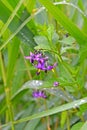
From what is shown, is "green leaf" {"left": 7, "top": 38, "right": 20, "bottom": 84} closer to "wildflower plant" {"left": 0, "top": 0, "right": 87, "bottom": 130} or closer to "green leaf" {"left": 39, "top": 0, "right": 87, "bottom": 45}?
"wildflower plant" {"left": 0, "top": 0, "right": 87, "bottom": 130}

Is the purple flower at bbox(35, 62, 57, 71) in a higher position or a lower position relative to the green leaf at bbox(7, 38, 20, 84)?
lower

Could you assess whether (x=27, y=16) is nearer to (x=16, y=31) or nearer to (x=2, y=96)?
(x=16, y=31)

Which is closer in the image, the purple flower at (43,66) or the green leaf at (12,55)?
the purple flower at (43,66)

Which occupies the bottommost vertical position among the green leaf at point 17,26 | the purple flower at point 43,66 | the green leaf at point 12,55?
the purple flower at point 43,66

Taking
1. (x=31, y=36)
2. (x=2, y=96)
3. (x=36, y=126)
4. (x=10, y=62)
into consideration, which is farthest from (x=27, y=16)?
(x=2, y=96)

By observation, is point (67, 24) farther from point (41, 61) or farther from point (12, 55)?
point (12, 55)

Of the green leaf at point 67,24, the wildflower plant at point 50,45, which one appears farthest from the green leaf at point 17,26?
the green leaf at point 67,24

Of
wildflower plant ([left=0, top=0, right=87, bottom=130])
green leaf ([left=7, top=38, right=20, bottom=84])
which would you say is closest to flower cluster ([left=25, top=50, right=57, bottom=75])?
wildflower plant ([left=0, top=0, right=87, bottom=130])

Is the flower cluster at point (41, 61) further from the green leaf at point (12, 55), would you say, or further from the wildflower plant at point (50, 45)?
the green leaf at point (12, 55)
